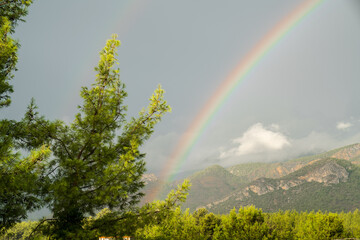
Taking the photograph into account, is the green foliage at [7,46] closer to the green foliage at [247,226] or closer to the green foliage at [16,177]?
the green foliage at [16,177]

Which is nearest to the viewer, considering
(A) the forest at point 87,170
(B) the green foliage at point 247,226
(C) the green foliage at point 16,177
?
(C) the green foliage at point 16,177

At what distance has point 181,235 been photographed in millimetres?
32062

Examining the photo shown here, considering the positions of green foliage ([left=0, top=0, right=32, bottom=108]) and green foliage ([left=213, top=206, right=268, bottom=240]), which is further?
green foliage ([left=213, top=206, right=268, bottom=240])

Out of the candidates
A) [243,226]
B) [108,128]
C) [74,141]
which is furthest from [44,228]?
[243,226]

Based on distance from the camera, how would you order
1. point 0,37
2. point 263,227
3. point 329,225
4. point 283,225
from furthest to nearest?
point 283,225 → point 329,225 → point 263,227 → point 0,37

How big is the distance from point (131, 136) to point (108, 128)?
919mm

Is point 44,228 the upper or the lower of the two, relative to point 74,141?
lower

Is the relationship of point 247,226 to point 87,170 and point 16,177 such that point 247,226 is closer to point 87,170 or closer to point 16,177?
point 87,170

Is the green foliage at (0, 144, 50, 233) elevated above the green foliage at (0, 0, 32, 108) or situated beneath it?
situated beneath

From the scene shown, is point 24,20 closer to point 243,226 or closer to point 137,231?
point 137,231

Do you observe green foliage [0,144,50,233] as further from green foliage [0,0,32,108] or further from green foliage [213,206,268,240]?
green foliage [213,206,268,240]

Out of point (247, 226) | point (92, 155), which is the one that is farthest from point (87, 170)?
point (247, 226)

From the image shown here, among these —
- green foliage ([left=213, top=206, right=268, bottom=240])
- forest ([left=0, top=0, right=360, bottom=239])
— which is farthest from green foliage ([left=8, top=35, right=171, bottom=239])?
green foliage ([left=213, top=206, right=268, bottom=240])

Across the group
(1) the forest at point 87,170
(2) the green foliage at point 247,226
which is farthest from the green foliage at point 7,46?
(2) the green foliage at point 247,226
